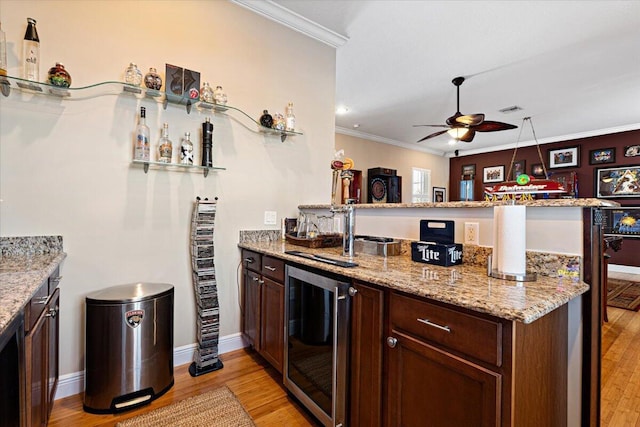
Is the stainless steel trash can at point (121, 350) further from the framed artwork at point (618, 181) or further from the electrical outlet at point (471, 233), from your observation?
the framed artwork at point (618, 181)

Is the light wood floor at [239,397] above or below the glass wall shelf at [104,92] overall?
below

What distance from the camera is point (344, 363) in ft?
4.49

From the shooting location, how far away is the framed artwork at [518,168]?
7.42m

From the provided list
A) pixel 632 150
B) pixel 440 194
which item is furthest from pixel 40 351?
pixel 632 150

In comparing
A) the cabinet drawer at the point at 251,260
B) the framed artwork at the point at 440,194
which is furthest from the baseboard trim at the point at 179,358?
the framed artwork at the point at 440,194

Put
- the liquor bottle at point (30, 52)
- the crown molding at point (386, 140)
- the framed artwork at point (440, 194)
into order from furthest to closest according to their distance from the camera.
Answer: the framed artwork at point (440, 194) < the crown molding at point (386, 140) < the liquor bottle at point (30, 52)

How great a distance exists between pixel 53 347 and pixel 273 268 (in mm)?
1225

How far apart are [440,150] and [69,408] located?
863 cm

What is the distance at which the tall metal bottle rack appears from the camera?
209 centimetres

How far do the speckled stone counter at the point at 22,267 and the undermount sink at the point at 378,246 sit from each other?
1578mm

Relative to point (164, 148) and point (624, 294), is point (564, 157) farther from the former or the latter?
point (164, 148)

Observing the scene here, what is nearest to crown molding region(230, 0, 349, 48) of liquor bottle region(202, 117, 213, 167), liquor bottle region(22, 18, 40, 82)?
liquor bottle region(202, 117, 213, 167)

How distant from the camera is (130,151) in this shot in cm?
201

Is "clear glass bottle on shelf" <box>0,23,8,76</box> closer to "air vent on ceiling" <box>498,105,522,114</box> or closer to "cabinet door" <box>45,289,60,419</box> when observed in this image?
"cabinet door" <box>45,289,60,419</box>
